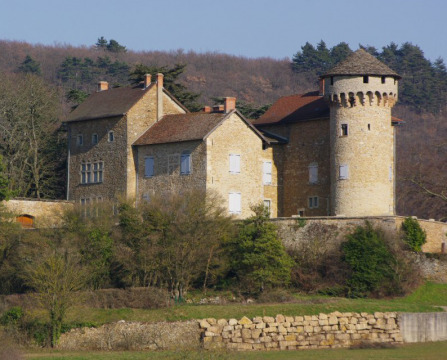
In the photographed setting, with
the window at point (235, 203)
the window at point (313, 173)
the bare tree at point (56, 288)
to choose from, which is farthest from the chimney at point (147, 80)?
the bare tree at point (56, 288)

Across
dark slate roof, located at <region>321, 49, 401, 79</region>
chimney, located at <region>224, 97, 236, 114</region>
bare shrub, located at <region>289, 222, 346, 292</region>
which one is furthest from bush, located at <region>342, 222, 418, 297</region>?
chimney, located at <region>224, 97, 236, 114</region>

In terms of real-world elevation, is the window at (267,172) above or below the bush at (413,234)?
above

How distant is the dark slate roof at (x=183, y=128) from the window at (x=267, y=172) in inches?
78.8

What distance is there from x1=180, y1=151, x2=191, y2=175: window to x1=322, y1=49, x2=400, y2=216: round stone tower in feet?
24.2

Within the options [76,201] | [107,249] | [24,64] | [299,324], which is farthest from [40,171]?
[24,64]

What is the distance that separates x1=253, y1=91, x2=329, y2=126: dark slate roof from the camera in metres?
55.7

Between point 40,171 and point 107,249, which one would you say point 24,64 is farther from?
point 107,249

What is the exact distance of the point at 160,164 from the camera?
179 ft

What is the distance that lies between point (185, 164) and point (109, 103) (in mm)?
7704

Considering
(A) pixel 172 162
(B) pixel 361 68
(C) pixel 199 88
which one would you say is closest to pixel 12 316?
(A) pixel 172 162

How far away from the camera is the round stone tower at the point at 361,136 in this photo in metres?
51.1

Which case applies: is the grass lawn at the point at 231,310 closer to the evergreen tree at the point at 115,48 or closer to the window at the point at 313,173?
the window at the point at 313,173

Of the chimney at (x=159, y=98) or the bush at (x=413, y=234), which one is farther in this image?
the chimney at (x=159, y=98)

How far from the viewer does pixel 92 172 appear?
190 feet
